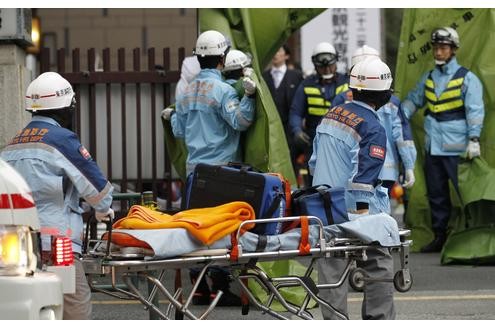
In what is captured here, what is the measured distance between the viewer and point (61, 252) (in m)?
6.95

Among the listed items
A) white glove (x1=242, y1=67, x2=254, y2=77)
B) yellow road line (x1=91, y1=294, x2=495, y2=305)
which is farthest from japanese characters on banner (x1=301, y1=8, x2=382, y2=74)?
yellow road line (x1=91, y1=294, x2=495, y2=305)

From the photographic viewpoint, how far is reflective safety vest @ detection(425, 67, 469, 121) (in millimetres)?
13438

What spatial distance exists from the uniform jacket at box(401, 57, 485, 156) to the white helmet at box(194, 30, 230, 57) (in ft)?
9.05

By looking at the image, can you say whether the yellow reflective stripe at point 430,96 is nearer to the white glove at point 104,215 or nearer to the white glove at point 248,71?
the white glove at point 248,71

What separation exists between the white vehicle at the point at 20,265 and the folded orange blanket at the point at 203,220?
4.68 ft

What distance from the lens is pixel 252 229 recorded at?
8.32 metres

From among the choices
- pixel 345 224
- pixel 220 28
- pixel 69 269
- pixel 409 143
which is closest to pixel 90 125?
pixel 220 28

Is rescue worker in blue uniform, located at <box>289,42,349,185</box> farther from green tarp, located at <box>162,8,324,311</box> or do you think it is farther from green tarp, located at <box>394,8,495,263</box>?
green tarp, located at <box>162,8,324,311</box>

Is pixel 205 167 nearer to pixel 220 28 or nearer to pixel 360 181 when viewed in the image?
pixel 360 181

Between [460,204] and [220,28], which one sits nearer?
[220,28]

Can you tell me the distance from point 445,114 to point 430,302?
321cm

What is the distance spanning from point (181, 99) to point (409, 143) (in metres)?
2.19

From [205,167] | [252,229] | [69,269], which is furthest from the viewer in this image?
[205,167]

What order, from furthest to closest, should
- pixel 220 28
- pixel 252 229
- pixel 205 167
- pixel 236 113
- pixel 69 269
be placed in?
pixel 220 28, pixel 236 113, pixel 205 167, pixel 252 229, pixel 69 269
